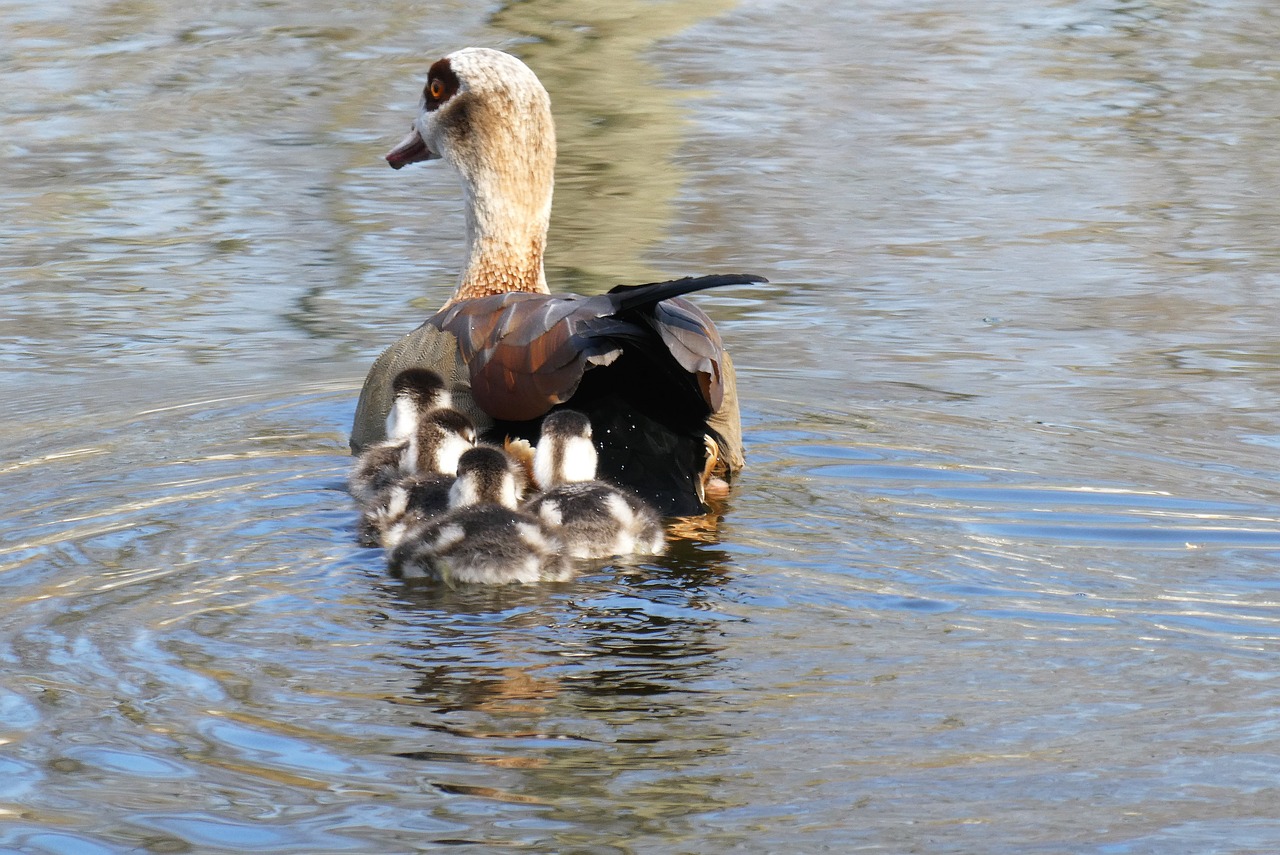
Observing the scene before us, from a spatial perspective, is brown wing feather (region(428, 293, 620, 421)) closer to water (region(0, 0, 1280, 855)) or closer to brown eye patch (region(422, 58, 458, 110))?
water (region(0, 0, 1280, 855))

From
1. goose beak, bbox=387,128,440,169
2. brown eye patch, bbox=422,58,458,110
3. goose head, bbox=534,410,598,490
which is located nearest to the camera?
goose head, bbox=534,410,598,490

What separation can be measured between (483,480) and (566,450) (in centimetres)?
38

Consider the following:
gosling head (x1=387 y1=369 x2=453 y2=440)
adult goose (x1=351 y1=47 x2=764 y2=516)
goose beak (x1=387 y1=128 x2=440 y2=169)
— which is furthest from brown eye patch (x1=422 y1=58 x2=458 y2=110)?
gosling head (x1=387 y1=369 x2=453 y2=440)

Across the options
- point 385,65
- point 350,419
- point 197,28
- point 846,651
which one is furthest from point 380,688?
point 197,28

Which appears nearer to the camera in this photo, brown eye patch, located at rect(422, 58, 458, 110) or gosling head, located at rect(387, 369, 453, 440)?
gosling head, located at rect(387, 369, 453, 440)

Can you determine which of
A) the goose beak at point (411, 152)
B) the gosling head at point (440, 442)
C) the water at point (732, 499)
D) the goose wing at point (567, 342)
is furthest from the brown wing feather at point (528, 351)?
the goose beak at point (411, 152)

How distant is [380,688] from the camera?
485cm

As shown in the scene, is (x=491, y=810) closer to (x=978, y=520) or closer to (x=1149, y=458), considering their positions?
(x=978, y=520)

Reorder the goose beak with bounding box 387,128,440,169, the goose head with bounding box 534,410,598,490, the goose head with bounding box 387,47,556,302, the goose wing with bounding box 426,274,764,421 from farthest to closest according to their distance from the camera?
the goose beak with bounding box 387,128,440,169 < the goose head with bounding box 387,47,556,302 < the goose head with bounding box 534,410,598,490 < the goose wing with bounding box 426,274,764,421

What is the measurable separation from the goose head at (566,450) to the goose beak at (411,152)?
8.56ft

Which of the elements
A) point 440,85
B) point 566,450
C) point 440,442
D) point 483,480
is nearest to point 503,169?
point 440,85

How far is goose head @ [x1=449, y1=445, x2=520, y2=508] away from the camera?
631cm

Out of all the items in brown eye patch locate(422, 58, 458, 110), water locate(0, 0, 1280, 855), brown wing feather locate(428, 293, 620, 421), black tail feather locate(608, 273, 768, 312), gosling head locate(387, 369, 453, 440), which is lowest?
water locate(0, 0, 1280, 855)

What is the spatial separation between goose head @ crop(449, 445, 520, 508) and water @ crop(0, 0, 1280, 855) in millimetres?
366
